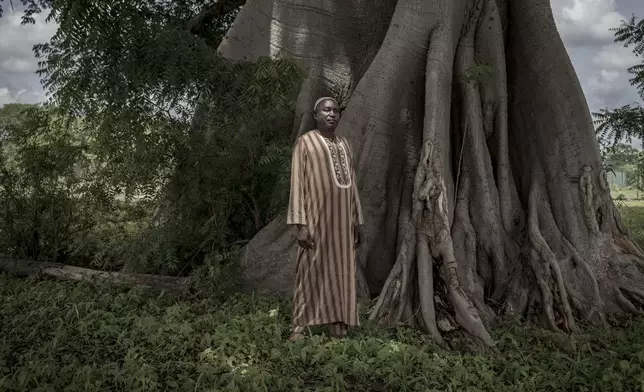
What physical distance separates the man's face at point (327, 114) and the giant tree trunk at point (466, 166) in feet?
3.99

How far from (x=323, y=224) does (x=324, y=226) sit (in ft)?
0.06

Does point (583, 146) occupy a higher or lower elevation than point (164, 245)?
higher

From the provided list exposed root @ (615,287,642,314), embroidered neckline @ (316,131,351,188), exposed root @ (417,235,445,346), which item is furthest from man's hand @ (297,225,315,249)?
exposed root @ (615,287,642,314)

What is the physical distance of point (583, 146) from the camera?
6984 millimetres

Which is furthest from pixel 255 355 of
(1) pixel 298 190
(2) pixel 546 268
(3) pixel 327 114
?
(2) pixel 546 268

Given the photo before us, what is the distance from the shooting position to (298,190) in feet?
16.9

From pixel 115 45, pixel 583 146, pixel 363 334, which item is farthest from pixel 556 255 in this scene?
pixel 115 45

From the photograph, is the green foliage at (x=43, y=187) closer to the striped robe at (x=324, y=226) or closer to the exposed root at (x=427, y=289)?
the striped robe at (x=324, y=226)

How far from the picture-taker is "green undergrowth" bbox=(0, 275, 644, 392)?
172 inches

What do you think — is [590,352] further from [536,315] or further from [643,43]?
[643,43]

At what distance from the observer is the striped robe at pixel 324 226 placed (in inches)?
204

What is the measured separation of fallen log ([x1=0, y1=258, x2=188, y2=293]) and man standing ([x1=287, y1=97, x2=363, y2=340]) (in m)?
1.92

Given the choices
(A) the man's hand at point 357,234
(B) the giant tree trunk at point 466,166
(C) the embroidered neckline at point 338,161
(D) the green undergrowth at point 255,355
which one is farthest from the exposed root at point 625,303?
(C) the embroidered neckline at point 338,161

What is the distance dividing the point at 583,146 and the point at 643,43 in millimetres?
4095
